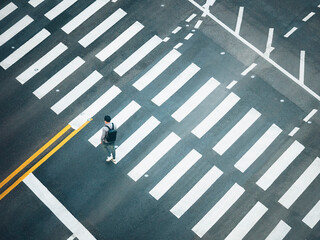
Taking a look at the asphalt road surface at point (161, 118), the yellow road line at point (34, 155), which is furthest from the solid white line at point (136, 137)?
the yellow road line at point (34, 155)

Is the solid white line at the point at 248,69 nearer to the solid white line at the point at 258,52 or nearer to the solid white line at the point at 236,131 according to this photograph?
the solid white line at the point at 258,52

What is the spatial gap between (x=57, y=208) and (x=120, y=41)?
26.2ft

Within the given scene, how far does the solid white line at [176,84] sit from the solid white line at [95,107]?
170 cm

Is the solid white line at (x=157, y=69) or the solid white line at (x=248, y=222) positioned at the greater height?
the solid white line at (x=157, y=69)

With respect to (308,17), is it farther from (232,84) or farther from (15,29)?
(15,29)

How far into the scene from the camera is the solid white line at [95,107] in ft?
57.1

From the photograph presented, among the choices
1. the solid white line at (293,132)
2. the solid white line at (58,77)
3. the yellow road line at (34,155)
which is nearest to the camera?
the yellow road line at (34,155)

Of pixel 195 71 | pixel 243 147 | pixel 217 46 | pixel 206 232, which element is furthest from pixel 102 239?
pixel 217 46

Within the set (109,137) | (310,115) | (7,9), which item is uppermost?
(310,115)

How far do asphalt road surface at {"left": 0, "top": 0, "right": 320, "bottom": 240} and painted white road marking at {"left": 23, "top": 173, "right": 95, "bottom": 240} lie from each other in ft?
0.13

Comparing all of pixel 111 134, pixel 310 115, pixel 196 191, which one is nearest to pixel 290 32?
pixel 310 115

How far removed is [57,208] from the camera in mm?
15500

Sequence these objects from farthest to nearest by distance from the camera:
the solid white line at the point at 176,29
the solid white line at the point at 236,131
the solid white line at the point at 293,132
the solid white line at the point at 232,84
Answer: the solid white line at the point at 176,29 → the solid white line at the point at 232,84 → the solid white line at the point at 293,132 → the solid white line at the point at 236,131

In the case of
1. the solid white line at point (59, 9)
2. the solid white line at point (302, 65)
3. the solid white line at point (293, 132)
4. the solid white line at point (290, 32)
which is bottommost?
the solid white line at point (59, 9)
